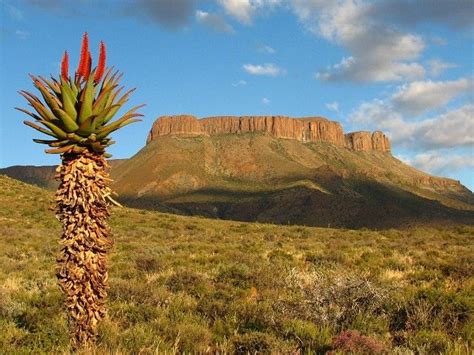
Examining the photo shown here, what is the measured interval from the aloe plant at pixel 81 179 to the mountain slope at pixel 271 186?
87.1m

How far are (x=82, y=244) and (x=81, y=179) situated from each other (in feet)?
2.14

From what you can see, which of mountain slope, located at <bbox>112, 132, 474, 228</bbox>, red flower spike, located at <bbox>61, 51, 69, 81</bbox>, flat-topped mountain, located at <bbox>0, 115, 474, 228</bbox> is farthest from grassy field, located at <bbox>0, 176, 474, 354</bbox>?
mountain slope, located at <bbox>112, 132, 474, 228</bbox>

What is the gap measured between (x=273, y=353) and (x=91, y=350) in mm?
2155

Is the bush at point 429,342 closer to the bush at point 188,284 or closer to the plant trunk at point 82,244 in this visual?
the plant trunk at point 82,244

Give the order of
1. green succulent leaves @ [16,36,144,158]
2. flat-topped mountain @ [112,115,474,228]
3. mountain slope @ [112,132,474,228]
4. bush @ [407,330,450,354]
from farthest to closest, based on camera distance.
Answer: flat-topped mountain @ [112,115,474,228] → mountain slope @ [112,132,474,228] → bush @ [407,330,450,354] → green succulent leaves @ [16,36,144,158]

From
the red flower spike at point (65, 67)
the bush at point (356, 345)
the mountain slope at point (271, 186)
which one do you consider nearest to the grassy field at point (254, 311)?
the bush at point (356, 345)

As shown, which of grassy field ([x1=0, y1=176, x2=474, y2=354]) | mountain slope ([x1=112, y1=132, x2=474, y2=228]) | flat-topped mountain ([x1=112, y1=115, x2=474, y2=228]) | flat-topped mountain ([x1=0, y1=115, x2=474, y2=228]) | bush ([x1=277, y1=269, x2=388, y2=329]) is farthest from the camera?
flat-topped mountain ([x1=112, y1=115, x2=474, y2=228])

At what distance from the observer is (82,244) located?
477 centimetres

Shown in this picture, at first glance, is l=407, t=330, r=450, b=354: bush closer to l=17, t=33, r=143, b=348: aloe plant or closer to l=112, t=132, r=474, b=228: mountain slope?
l=17, t=33, r=143, b=348: aloe plant

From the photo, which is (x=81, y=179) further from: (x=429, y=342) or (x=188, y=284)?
(x=188, y=284)

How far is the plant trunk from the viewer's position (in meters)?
4.74

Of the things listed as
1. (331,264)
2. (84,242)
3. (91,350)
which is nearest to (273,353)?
(91,350)

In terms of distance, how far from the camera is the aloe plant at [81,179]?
4.74 metres

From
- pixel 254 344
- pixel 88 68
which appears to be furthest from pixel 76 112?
pixel 254 344
